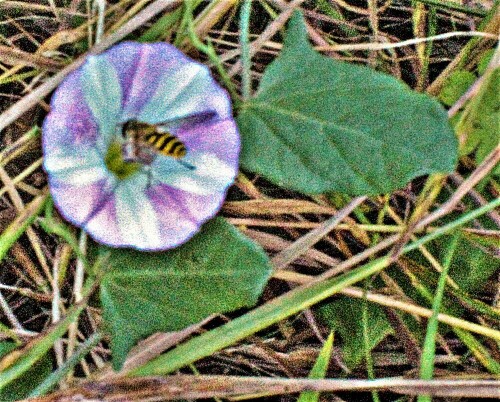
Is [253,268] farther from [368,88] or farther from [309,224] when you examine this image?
[368,88]

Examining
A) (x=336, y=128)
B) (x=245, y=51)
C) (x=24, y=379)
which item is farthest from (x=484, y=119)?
(x=24, y=379)

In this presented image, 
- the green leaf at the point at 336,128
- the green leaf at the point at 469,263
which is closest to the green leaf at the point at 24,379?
the green leaf at the point at 336,128

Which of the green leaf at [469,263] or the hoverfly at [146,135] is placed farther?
the green leaf at [469,263]

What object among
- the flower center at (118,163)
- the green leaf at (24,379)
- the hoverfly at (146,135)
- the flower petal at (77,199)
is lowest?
the green leaf at (24,379)

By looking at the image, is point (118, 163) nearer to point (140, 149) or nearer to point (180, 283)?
Result: point (140, 149)

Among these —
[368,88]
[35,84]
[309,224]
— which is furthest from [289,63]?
[35,84]

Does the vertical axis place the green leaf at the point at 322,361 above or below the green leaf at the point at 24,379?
above

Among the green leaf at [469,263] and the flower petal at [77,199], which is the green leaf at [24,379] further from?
the green leaf at [469,263]
